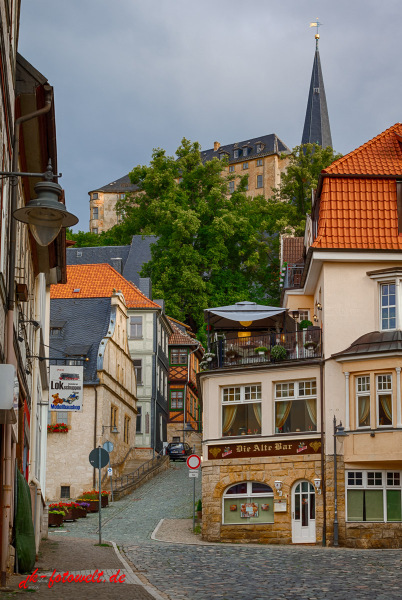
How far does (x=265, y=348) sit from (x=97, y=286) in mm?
29648

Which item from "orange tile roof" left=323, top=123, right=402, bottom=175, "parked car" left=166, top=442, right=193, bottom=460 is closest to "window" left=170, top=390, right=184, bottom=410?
"parked car" left=166, top=442, right=193, bottom=460

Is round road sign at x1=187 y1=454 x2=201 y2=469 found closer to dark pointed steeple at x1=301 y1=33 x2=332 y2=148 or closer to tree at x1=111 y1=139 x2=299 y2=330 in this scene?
tree at x1=111 y1=139 x2=299 y2=330

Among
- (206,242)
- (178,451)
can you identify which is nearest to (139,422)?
(178,451)

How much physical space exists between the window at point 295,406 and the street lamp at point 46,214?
73.1 feet

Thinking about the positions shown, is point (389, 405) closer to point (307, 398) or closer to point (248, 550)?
point (307, 398)

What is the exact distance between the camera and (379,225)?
3231 centimetres

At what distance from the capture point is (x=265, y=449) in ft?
106

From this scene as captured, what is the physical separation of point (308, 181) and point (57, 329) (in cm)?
1940

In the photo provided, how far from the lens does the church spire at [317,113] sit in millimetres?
120375

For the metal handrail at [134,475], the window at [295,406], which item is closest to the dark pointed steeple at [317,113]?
the metal handrail at [134,475]

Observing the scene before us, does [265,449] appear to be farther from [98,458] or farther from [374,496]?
[98,458]

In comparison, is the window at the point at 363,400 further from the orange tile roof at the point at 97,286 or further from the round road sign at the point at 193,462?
the orange tile roof at the point at 97,286

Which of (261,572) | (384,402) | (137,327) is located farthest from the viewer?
(137,327)

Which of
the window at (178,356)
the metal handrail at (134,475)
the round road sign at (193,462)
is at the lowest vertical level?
the metal handrail at (134,475)
